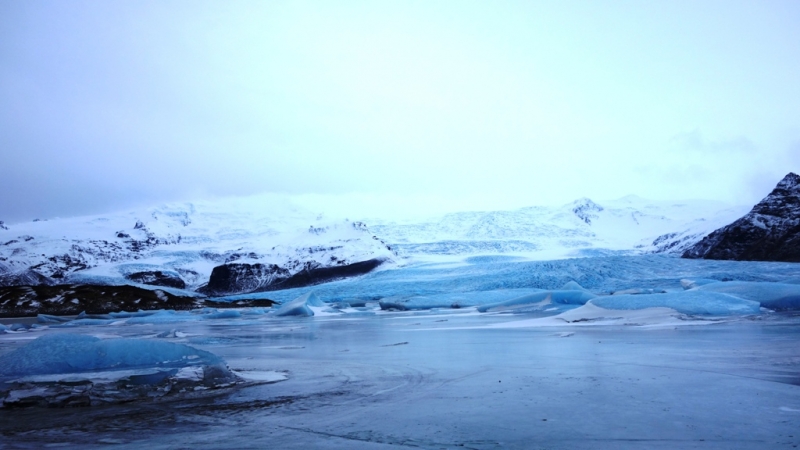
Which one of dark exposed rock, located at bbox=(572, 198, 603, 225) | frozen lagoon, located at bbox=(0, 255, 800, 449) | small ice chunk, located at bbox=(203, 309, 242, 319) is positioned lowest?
frozen lagoon, located at bbox=(0, 255, 800, 449)

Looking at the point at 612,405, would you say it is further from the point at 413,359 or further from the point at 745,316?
the point at 745,316

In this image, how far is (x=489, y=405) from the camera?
3.31 m

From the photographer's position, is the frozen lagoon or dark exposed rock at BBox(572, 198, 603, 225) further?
dark exposed rock at BBox(572, 198, 603, 225)

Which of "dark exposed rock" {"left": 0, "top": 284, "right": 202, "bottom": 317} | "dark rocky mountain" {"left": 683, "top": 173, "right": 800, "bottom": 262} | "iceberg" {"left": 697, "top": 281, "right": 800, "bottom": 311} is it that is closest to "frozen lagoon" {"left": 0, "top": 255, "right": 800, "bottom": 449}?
"iceberg" {"left": 697, "top": 281, "right": 800, "bottom": 311}

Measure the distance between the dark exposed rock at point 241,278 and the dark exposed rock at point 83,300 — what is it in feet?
60.8

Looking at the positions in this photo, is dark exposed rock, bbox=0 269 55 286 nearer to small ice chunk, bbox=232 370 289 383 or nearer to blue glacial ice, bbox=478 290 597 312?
blue glacial ice, bbox=478 290 597 312

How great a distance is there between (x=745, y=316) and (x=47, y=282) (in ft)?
197

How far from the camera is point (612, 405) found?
3182 mm

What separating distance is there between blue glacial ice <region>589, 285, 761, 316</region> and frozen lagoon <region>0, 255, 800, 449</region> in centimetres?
367

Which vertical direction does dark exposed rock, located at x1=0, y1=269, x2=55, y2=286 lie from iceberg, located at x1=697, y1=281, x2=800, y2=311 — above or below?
above

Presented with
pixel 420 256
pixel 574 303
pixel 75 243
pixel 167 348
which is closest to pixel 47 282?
pixel 75 243

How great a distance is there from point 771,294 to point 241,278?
156 ft

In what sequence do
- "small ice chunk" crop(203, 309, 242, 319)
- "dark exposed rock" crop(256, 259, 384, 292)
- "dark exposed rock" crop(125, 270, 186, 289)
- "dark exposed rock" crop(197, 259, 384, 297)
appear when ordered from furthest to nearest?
1. "dark exposed rock" crop(125, 270, 186, 289)
2. "dark exposed rock" crop(197, 259, 384, 297)
3. "dark exposed rock" crop(256, 259, 384, 292)
4. "small ice chunk" crop(203, 309, 242, 319)

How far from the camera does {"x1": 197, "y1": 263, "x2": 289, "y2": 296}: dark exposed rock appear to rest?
173ft
